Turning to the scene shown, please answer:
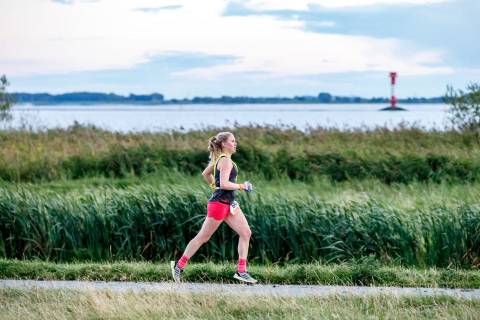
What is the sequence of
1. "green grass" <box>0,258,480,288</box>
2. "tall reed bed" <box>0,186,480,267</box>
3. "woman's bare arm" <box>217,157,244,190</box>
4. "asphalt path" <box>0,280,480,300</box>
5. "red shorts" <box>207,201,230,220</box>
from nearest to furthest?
"asphalt path" <box>0,280,480,300</box> → "woman's bare arm" <box>217,157,244,190</box> → "red shorts" <box>207,201,230,220</box> → "green grass" <box>0,258,480,288</box> → "tall reed bed" <box>0,186,480,267</box>

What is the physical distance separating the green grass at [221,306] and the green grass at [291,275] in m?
1.05

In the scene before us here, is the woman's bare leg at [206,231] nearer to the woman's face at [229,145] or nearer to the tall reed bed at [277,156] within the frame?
the woman's face at [229,145]

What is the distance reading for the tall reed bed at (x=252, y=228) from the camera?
10.7 m

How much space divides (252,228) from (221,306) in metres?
3.64

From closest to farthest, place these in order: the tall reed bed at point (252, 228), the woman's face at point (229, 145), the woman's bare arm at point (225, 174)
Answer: the woman's bare arm at point (225, 174)
the woman's face at point (229, 145)
the tall reed bed at point (252, 228)

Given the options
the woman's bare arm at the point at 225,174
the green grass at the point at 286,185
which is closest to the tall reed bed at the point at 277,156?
the green grass at the point at 286,185

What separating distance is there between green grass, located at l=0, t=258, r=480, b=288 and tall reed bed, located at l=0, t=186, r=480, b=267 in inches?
57.4

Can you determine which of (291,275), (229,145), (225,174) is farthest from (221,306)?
(229,145)

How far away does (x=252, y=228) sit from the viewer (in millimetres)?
11062

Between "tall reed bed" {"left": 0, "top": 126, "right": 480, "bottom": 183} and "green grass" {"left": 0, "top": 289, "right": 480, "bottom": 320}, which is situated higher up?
"tall reed bed" {"left": 0, "top": 126, "right": 480, "bottom": 183}

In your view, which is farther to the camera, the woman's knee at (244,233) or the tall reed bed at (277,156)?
the tall reed bed at (277,156)

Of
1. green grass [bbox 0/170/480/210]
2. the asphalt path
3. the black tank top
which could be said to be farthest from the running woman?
green grass [bbox 0/170/480/210]

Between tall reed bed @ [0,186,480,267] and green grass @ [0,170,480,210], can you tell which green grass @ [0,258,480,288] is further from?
green grass @ [0,170,480,210]

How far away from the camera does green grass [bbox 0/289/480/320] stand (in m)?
7.18
